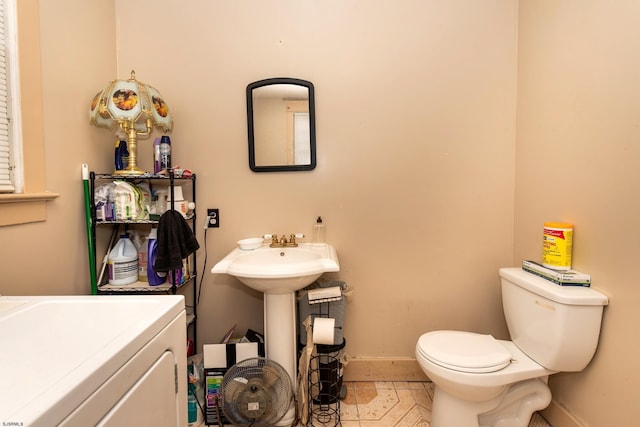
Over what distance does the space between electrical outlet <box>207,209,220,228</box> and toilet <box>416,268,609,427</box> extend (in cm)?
125

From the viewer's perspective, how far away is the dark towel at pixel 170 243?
1.50 metres

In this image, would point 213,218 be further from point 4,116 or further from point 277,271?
point 4,116

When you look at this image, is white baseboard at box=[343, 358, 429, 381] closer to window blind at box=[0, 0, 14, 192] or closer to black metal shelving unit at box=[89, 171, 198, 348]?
black metal shelving unit at box=[89, 171, 198, 348]

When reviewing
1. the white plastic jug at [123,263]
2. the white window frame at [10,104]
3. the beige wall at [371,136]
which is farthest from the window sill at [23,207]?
the beige wall at [371,136]

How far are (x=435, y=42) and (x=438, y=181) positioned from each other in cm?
78

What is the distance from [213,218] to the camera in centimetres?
184

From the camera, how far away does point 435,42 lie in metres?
1.80

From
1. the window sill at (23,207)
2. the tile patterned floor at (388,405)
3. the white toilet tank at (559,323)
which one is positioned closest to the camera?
the window sill at (23,207)

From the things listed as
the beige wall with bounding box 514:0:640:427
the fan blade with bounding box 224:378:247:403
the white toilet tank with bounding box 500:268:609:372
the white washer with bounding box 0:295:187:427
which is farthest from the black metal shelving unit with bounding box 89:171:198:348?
the beige wall with bounding box 514:0:640:427

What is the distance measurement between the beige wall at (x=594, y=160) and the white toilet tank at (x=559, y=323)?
0.06 m

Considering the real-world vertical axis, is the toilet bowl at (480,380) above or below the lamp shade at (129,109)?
below

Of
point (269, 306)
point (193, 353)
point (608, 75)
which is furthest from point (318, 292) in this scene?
point (608, 75)

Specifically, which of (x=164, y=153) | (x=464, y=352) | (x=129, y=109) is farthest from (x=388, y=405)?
(x=129, y=109)

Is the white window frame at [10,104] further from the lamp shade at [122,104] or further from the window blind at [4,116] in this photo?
the lamp shade at [122,104]
